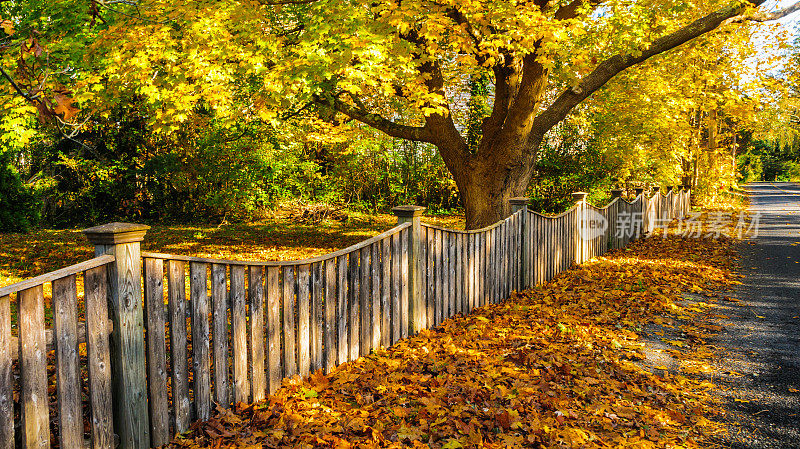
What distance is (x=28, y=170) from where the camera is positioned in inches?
658

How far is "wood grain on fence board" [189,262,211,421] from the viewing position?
3.35 m

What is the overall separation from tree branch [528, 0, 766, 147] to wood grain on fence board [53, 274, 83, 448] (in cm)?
818

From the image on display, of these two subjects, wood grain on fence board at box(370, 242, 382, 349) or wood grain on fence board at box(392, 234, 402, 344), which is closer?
wood grain on fence board at box(370, 242, 382, 349)

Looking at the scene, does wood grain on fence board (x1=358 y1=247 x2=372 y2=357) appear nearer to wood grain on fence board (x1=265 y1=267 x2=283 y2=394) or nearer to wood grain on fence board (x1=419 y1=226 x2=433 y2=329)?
wood grain on fence board (x1=419 y1=226 x2=433 y2=329)

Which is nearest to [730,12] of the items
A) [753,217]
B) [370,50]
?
[370,50]

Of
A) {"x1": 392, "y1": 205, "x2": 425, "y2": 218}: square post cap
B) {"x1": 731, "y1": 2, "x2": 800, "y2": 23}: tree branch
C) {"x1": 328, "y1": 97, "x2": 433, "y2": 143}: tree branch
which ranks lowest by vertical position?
{"x1": 392, "y1": 205, "x2": 425, "y2": 218}: square post cap

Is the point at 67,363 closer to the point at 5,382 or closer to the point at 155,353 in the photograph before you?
the point at 5,382

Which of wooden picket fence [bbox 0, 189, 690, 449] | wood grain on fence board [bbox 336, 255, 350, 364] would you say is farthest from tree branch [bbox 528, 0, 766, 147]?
wood grain on fence board [bbox 336, 255, 350, 364]

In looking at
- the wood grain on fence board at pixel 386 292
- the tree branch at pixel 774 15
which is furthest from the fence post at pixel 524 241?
the tree branch at pixel 774 15

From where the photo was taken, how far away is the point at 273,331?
3.89 m

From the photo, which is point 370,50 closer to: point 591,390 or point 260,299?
point 260,299

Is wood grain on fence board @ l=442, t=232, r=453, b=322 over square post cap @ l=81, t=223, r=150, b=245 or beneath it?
beneath

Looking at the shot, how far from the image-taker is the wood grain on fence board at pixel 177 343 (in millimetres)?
3227

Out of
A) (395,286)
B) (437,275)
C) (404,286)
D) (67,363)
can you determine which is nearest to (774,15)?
(437,275)
